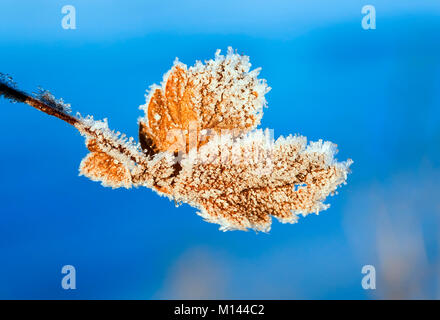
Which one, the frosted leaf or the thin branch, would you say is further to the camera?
the frosted leaf

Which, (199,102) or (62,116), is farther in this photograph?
(199,102)

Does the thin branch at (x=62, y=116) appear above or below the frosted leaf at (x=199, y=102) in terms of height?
below

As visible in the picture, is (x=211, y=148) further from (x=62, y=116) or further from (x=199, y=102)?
(x=62, y=116)

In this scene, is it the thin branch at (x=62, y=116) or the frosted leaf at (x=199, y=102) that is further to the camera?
the frosted leaf at (x=199, y=102)

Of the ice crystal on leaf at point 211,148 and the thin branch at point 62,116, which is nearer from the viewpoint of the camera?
the thin branch at point 62,116

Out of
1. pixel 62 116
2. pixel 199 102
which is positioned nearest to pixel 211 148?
pixel 199 102

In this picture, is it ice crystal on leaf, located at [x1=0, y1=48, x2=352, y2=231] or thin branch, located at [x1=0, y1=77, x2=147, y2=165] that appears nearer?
thin branch, located at [x1=0, y1=77, x2=147, y2=165]

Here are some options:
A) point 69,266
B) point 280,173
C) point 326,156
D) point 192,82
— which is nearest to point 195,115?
point 192,82

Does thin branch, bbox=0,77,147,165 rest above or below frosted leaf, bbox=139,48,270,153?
below
